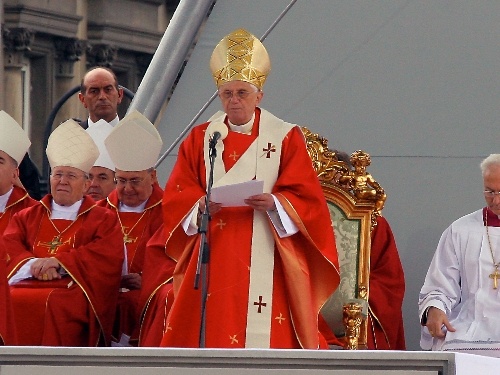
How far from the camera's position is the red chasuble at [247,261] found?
775 cm

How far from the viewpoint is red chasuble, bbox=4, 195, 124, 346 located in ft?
27.9

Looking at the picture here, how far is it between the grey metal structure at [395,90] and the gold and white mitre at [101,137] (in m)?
0.52

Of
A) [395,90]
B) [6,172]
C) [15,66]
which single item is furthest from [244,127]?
[15,66]

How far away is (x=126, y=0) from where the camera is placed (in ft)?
80.1

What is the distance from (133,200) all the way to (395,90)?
1723 millimetres

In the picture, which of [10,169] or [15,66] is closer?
[10,169]

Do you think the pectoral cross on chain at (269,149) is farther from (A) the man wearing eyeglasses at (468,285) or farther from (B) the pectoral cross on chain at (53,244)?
(B) the pectoral cross on chain at (53,244)

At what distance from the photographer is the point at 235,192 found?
7504 millimetres

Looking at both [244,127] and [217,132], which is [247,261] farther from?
[217,132]

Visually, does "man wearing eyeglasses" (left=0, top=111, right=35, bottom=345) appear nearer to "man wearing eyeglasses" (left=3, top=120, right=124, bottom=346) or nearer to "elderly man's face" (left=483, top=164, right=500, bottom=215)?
"man wearing eyeglasses" (left=3, top=120, right=124, bottom=346)

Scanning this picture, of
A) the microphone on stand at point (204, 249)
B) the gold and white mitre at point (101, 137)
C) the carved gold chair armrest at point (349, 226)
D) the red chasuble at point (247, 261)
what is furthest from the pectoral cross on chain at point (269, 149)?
the gold and white mitre at point (101, 137)

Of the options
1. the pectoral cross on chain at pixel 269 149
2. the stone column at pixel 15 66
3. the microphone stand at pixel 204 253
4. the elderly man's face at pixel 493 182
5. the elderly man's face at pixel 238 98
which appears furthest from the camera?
the stone column at pixel 15 66

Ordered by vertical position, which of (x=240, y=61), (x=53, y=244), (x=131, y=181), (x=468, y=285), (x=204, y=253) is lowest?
(x=204, y=253)

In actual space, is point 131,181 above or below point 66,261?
above
